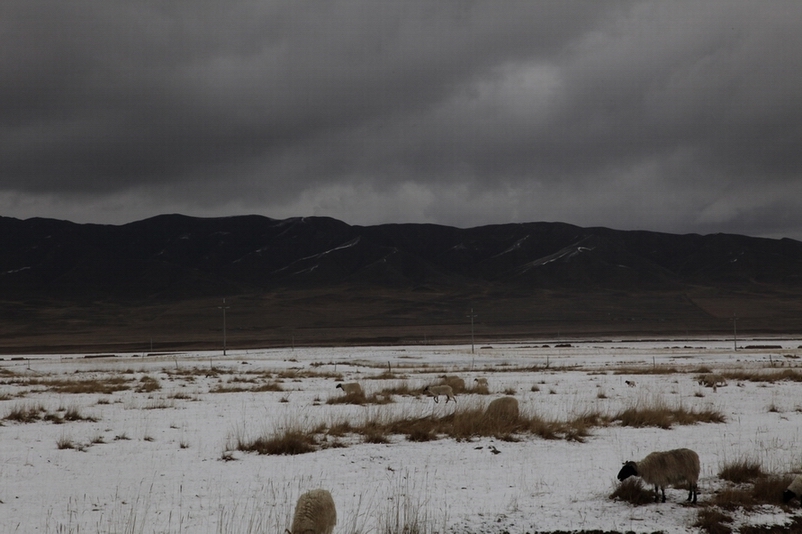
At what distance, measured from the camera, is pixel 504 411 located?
54.2ft

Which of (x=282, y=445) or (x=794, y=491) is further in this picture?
(x=282, y=445)

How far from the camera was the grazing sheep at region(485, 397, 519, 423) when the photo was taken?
16.0 m

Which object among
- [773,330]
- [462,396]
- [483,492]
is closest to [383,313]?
[773,330]

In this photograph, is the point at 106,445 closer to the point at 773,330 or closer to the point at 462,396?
the point at 462,396

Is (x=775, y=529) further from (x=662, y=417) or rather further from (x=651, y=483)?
(x=662, y=417)

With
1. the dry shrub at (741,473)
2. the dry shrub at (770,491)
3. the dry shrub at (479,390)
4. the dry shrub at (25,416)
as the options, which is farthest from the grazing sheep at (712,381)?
the dry shrub at (25,416)

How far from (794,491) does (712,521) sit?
169 cm

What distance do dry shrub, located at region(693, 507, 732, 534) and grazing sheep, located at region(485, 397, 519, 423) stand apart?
7.29 metres

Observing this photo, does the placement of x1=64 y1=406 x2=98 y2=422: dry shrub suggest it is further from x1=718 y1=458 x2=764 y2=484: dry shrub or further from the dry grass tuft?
x1=718 y1=458 x2=764 y2=484: dry shrub

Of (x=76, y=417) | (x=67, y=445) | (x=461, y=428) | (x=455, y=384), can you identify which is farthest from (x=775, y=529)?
(x=455, y=384)

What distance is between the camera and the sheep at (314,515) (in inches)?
289

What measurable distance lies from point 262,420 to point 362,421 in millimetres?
3025

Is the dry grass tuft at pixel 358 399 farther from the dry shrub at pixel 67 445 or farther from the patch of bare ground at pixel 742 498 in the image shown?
the patch of bare ground at pixel 742 498

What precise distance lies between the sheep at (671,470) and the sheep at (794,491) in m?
1.18
